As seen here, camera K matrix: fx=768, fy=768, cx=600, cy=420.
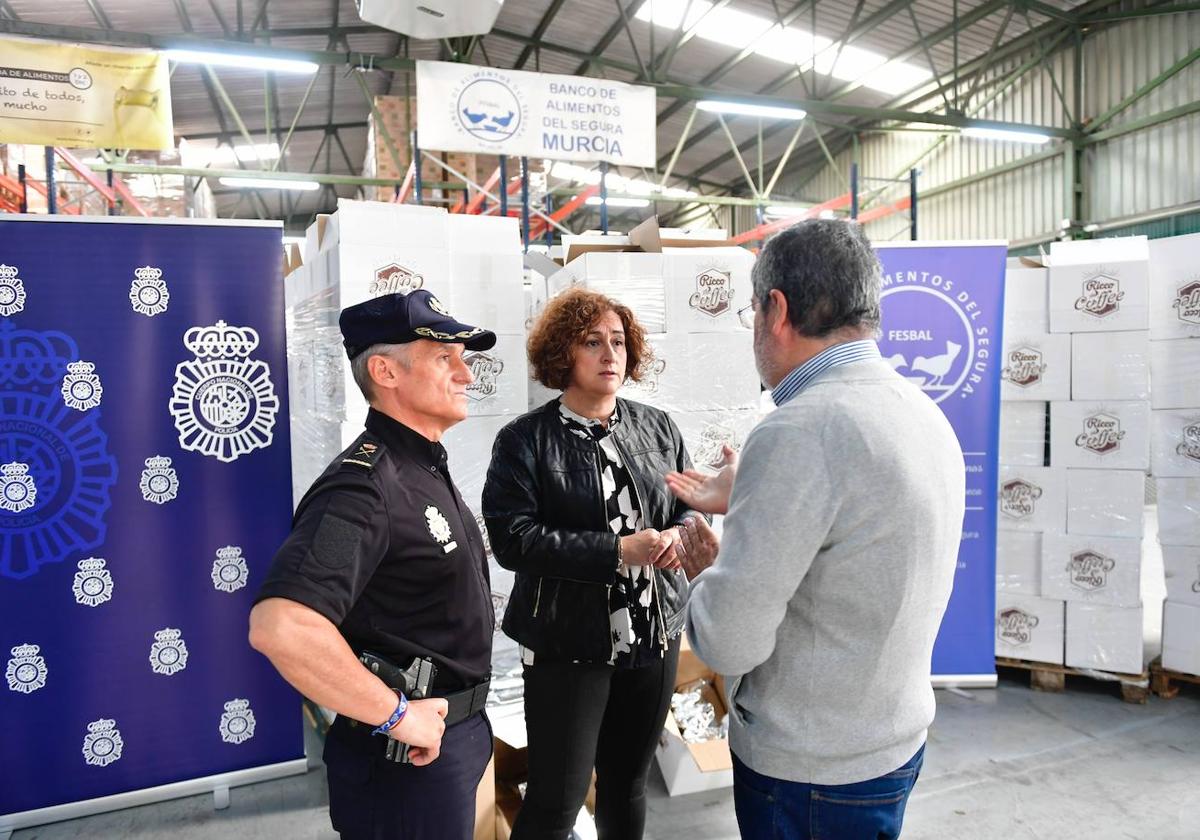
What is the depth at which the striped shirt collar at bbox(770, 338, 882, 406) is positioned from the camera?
1.17m

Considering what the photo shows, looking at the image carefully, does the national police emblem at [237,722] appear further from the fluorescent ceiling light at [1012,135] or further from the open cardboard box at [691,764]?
the fluorescent ceiling light at [1012,135]

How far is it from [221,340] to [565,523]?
1611 millimetres

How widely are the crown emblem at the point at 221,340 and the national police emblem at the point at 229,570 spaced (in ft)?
2.33

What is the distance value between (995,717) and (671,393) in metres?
2.13

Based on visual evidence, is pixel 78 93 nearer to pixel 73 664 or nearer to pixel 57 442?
pixel 57 442

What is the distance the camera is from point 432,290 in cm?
288

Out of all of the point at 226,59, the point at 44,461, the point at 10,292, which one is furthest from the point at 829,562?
the point at 226,59

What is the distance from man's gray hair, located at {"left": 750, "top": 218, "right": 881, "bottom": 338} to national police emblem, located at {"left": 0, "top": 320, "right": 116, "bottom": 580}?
2.47 meters

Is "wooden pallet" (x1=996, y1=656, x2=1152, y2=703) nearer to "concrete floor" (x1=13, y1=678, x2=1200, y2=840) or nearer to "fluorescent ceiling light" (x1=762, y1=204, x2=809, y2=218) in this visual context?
"concrete floor" (x1=13, y1=678, x2=1200, y2=840)

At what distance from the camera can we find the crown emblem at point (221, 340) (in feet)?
8.93

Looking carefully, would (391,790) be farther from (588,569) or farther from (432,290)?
(432,290)

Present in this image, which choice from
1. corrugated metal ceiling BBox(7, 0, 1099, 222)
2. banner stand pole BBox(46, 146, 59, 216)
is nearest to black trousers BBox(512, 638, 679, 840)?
banner stand pole BBox(46, 146, 59, 216)

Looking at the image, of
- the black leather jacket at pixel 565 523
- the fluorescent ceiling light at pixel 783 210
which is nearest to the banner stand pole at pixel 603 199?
the black leather jacket at pixel 565 523

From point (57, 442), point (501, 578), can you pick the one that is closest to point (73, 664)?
point (57, 442)
